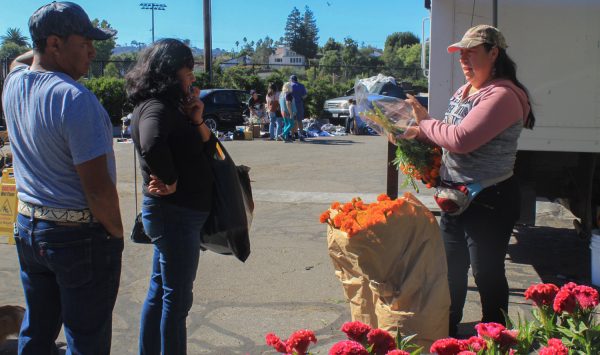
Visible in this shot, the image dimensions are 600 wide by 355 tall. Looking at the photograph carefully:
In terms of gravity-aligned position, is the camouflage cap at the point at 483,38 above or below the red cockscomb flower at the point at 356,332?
above

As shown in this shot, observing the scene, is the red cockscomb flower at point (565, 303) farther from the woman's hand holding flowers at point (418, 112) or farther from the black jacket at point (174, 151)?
the black jacket at point (174, 151)

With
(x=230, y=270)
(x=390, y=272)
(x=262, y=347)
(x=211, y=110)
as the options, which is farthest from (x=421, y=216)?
(x=211, y=110)

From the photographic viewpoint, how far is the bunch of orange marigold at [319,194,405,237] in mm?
3385

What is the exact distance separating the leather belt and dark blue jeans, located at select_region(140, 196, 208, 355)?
0.51 metres

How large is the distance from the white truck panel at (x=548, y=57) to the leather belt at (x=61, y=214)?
3060mm

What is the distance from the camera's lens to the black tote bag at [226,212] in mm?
3131

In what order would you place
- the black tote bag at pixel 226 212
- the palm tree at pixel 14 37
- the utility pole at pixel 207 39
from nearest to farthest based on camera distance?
the black tote bag at pixel 226 212, the utility pole at pixel 207 39, the palm tree at pixel 14 37

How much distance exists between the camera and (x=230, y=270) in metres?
5.54

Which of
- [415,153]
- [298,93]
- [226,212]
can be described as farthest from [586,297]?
[298,93]

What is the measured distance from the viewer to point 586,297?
8.11 ft

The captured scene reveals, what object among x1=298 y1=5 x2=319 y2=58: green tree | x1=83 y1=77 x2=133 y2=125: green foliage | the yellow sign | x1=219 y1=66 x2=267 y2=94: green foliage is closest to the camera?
the yellow sign

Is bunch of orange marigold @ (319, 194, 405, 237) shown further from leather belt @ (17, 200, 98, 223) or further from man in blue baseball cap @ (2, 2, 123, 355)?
leather belt @ (17, 200, 98, 223)

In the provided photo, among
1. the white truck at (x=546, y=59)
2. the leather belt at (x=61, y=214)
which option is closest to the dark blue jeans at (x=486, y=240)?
the white truck at (x=546, y=59)

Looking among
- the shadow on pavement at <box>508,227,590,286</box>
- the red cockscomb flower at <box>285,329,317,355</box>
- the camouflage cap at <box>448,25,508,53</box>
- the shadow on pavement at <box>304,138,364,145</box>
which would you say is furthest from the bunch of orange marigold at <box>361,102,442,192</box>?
the shadow on pavement at <box>304,138,364,145</box>
